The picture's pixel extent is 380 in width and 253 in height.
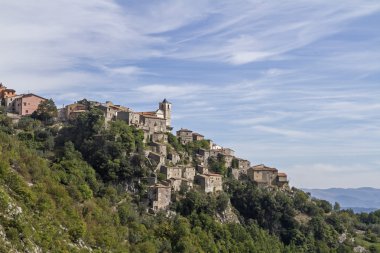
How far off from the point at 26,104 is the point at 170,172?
1238 inches

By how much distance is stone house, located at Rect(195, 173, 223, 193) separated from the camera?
90.4 meters

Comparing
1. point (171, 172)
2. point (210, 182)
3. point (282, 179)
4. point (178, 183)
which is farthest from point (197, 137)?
point (178, 183)

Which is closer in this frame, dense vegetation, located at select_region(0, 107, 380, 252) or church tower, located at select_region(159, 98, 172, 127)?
dense vegetation, located at select_region(0, 107, 380, 252)

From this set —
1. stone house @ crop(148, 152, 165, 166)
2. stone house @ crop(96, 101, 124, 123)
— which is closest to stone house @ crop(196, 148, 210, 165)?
stone house @ crop(148, 152, 165, 166)

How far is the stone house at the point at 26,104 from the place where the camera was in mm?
94750

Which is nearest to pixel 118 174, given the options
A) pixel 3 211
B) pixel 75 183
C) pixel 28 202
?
pixel 75 183

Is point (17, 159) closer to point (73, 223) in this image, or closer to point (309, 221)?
point (73, 223)

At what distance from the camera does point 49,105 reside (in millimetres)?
93250

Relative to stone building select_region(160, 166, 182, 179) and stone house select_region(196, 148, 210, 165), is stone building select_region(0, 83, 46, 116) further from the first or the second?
stone house select_region(196, 148, 210, 165)

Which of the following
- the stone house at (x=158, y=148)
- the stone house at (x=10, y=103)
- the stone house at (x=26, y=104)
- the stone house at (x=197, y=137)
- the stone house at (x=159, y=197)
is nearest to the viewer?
the stone house at (x=159, y=197)

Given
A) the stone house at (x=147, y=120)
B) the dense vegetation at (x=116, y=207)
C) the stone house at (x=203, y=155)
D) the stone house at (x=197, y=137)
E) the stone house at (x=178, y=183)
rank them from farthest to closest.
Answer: the stone house at (x=197, y=137) < the stone house at (x=203, y=155) < the stone house at (x=147, y=120) < the stone house at (x=178, y=183) < the dense vegetation at (x=116, y=207)

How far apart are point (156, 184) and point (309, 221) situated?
119 feet

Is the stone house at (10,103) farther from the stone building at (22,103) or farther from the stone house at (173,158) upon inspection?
the stone house at (173,158)

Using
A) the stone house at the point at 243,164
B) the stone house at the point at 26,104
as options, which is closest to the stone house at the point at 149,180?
the stone house at the point at 26,104
